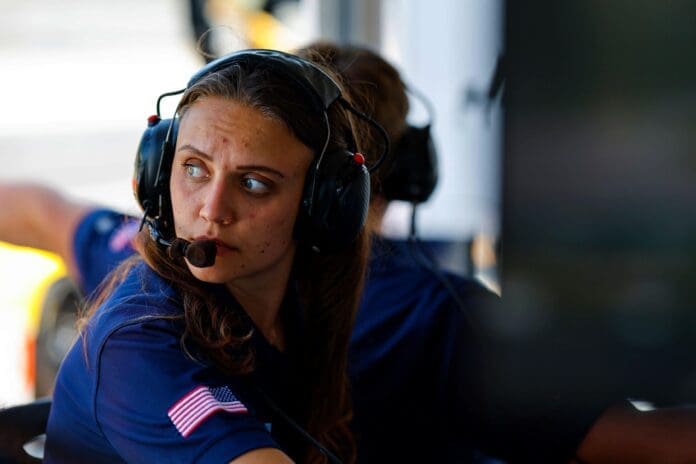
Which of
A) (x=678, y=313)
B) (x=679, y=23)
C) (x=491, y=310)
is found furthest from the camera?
(x=491, y=310)

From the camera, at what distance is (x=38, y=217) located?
1.81 metres

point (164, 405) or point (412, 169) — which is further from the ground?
point (412, 169)

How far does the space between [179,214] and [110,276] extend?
223 millimetres

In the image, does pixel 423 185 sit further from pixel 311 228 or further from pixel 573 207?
pixel 573 207

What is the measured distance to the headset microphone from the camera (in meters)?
0.98

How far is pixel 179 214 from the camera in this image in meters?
1.05

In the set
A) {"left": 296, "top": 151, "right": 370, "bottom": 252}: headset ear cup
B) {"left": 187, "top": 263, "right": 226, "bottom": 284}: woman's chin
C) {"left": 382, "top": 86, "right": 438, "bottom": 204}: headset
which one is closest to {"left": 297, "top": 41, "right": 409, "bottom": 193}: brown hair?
{"left": 382, "top": 86, "right": 438, "bottom": 204}: headset

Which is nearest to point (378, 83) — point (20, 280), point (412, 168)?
point (412, 168)

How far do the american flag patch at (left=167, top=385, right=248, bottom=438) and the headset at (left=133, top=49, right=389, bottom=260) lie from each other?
195 mm

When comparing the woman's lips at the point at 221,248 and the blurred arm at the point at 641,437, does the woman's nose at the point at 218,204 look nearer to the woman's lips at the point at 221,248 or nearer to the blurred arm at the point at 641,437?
the woman's lips at the point at 221,248

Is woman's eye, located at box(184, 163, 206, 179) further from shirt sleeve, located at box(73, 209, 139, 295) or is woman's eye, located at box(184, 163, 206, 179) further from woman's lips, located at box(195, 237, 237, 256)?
shirt sleeve, located at box(73, 209, 139, 295)

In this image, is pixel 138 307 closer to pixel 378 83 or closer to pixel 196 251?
pixel 196 251

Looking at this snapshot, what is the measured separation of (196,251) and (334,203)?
0.53 feet

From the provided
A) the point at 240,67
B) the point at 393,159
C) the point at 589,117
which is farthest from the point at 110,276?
the point at 589,117
